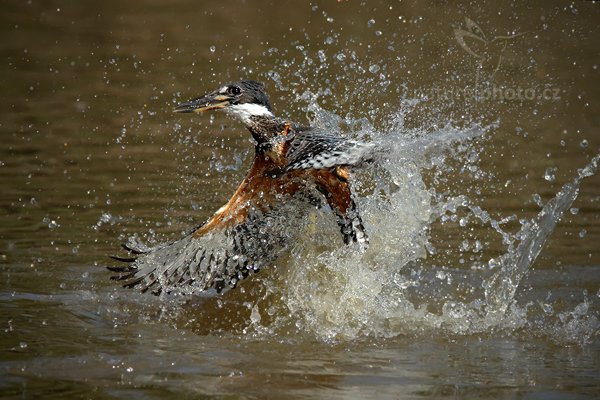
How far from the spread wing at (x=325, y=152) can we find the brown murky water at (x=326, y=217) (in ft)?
1.15

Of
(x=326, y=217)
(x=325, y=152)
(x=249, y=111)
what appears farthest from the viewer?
(x=249, y=111)

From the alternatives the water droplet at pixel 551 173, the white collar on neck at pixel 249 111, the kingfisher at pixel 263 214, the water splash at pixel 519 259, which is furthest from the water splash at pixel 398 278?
the water droplet at pixel 551 173

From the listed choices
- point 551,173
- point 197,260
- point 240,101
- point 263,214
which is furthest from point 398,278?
point 551,173

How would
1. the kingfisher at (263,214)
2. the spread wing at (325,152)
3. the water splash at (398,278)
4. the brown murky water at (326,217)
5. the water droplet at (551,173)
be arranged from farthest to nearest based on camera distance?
the water droplet at (551,173) < the water splash at (398,278) < the kingfisher at (263,214) < the spread wing at (325,152) < the brown murky water at (326,217)

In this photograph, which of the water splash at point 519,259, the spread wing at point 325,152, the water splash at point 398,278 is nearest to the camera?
the spread wing at point 325,152

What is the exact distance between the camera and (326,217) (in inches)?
248

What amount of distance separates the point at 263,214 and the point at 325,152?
0.53 m

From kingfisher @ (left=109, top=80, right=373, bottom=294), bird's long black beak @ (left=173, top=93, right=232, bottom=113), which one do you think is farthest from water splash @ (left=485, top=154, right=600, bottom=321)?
bird's long black beak @ (left=173, top=93, right=232, bottom=113)

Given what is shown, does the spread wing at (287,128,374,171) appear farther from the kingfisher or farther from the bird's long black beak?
the bird's long black beak

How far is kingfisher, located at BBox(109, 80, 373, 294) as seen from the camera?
19.4 feet

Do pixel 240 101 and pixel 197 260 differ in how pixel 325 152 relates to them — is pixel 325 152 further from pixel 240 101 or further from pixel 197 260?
pixel 197 260

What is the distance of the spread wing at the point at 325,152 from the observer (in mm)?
5797

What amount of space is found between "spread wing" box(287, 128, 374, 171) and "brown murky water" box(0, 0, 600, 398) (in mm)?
349

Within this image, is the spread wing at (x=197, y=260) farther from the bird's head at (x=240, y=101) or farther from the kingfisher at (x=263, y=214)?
the bird's head at (x=240, y=101)
